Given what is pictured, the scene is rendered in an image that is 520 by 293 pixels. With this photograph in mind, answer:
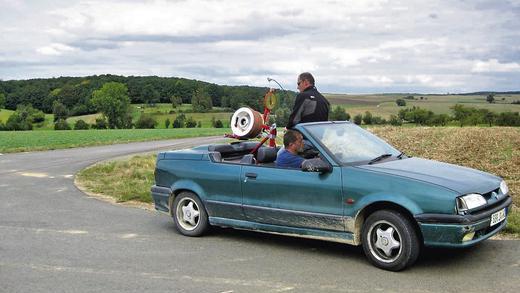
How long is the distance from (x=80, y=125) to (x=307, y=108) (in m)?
85.7

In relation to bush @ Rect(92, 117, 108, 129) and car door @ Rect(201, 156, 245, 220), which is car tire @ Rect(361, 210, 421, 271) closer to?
car door @ Rect(201, 156, 245, 220)

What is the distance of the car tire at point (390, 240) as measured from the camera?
583 cm

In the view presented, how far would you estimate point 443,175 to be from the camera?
6129 mm

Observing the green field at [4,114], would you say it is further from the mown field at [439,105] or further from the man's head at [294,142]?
the man's head at [294,142]

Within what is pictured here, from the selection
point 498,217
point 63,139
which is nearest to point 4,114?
point 63,139

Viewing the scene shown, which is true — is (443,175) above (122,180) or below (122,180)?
above

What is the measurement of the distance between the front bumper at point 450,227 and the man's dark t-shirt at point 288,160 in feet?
5.25

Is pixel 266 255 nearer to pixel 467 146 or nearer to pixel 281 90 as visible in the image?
pixel 281 90

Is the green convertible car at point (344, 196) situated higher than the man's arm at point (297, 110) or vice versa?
the man's arm at point (297, 110)

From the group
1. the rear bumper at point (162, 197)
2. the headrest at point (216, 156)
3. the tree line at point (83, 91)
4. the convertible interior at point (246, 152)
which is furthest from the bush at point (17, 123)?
the headrest at point (216, 156)

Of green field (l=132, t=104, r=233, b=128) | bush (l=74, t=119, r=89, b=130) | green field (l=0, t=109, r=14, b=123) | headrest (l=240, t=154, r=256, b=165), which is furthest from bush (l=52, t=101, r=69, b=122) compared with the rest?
headrest (l=240, t=154, r=256, b=165)

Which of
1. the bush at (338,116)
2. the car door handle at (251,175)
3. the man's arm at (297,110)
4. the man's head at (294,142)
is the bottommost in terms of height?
the car door handle at (251,175)

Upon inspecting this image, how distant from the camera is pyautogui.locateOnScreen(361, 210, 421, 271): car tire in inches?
230

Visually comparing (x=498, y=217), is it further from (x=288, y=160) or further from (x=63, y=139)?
(x=63, y=139)
